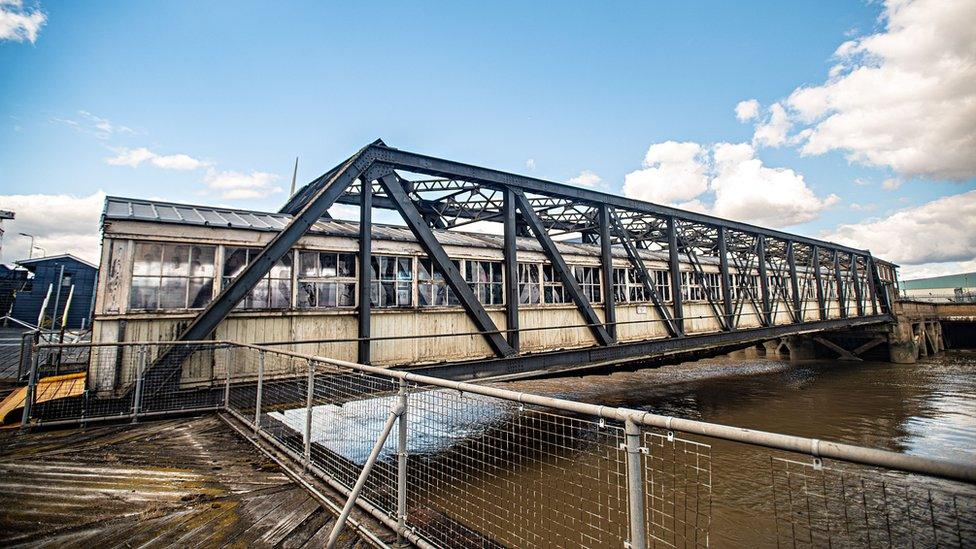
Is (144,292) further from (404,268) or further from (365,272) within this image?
(404,268)

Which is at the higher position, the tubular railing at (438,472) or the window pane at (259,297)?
the window pane at (259,297)

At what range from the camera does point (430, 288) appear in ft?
35.1

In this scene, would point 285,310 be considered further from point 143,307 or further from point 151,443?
point 151,443

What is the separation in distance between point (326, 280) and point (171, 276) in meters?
2.71

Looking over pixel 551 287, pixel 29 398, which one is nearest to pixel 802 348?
pixel 551 287

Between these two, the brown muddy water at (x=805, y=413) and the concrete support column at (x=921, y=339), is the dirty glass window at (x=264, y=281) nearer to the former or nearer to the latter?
the brown muddy water at (x=805, y=413)

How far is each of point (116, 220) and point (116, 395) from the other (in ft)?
9.91

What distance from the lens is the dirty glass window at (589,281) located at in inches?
586

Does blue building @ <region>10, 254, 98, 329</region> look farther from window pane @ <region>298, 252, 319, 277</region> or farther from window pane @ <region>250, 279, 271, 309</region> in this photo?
window pane @ <region>298, 252, 319, 277</region>

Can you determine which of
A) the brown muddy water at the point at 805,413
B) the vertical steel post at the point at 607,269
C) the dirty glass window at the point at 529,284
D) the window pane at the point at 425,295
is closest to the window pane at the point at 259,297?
the window pane at the point at 425,295

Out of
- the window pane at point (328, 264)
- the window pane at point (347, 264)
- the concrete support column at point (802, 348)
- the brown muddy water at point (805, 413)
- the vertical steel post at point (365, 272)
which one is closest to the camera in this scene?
the brown muddy water at point (805, 413)

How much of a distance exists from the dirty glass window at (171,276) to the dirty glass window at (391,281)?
315cm

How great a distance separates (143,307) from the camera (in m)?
7.83

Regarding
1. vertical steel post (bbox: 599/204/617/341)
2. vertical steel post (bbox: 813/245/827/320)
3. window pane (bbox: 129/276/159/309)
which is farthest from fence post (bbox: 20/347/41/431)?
vertical steel post (bbox: 813/245/827/320)
